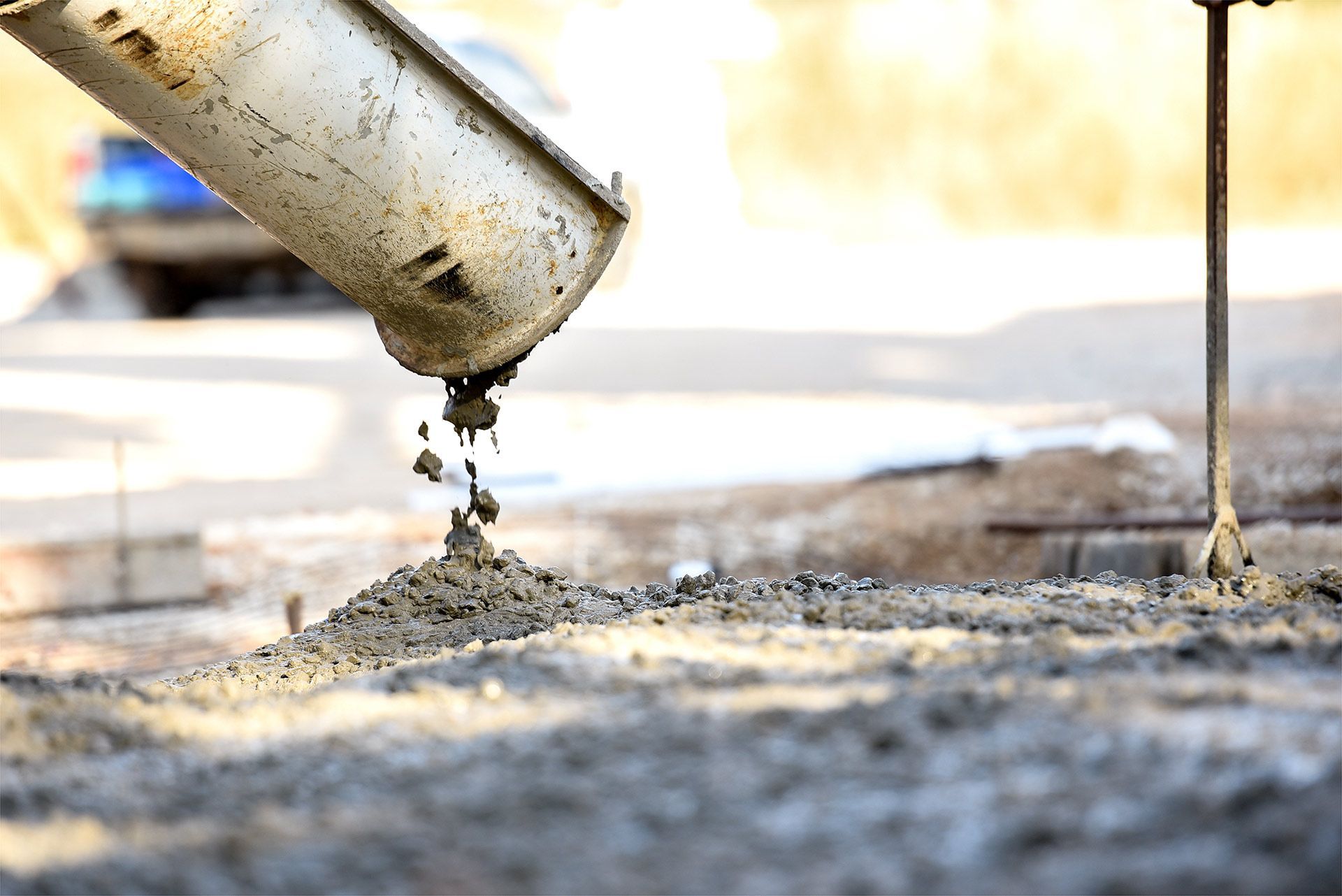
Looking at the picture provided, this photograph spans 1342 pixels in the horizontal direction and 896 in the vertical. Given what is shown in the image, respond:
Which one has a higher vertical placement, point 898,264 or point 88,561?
point 898,264

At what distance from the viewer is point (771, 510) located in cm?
596

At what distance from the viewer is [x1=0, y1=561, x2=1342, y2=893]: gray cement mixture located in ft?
5.32

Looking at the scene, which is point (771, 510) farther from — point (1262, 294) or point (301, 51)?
point (1262, 294)

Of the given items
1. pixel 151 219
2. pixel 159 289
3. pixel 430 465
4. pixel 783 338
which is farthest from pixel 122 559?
pixel 159 289

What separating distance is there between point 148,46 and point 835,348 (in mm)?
7888

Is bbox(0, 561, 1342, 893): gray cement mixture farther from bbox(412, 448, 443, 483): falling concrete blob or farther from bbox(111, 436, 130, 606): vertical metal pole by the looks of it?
bbox(111, 436, 130, 606): vertical metal pole

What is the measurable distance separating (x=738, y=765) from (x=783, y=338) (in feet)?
30.0

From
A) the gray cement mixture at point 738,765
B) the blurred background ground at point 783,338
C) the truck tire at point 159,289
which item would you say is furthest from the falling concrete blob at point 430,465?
the truck tire at point 159,289

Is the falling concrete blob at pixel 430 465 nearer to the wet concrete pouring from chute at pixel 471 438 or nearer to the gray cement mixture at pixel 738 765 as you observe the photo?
the wet concrete pouring from chute at pixel 471 438

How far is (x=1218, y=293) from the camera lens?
324 cm

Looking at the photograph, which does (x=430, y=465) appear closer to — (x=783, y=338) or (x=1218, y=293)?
(x=1218, y=293)

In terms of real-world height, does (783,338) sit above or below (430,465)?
above

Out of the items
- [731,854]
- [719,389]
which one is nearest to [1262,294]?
[719,389]

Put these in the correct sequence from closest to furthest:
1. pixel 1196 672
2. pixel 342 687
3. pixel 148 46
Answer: pixel 1196 672 < pixel 342 687 < pixel 148 46
